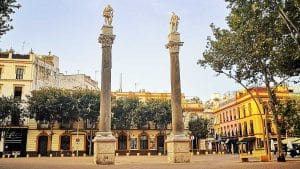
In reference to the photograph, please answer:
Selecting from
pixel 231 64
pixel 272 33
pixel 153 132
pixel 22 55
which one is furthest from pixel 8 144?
pixel 272 33

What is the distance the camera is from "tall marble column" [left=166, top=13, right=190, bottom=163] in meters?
23.2

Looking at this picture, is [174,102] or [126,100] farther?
[126,100]

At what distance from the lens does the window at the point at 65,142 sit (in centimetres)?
5607

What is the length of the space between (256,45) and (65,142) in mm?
41406

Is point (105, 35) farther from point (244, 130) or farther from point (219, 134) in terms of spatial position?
point (219, 134)

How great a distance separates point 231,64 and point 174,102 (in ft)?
20.2

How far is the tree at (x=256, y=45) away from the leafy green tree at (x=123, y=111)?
3107 centimetres

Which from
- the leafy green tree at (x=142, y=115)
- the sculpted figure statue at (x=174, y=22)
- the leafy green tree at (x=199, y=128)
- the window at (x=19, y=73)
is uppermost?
the window at (x=19, y=73)

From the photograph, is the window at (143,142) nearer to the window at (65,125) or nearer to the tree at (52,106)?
the window at (65,125)

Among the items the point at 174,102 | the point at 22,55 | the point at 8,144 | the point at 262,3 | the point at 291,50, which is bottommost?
the point at 8,144

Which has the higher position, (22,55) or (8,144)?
(22,55)

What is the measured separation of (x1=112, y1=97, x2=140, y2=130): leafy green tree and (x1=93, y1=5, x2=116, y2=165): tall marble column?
33242mm

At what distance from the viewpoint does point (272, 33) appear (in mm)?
20875

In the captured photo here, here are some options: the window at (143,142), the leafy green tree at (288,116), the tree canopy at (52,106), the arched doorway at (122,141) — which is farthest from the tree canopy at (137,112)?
Result: the leafy green tree at (288,116)
